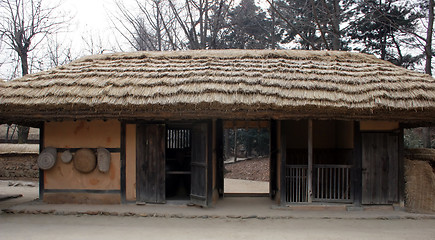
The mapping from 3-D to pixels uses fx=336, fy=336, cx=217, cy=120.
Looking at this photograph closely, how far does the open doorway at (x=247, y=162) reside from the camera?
11337 millimetres

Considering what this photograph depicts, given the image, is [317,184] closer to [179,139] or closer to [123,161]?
[179,139]

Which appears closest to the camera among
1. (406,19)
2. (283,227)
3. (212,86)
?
(283,227)

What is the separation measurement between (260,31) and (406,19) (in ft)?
23.7

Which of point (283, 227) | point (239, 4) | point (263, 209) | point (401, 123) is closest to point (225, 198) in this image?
point (263, 209)

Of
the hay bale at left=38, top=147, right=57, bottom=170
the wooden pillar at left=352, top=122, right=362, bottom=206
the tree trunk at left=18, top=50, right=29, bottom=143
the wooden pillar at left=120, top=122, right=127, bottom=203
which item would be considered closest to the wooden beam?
the wooden pillar at left=352, top=122, right=362, bottom=206

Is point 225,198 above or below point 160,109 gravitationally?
below

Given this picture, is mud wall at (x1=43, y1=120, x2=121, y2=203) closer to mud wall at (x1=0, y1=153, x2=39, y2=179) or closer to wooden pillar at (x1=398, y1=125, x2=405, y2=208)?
wooden pillar at (x1=398, y1=125, x2=405, y2=208)

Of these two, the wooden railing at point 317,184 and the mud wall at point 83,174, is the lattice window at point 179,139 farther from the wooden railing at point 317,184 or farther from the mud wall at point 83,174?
the wooden railing at point 317,184

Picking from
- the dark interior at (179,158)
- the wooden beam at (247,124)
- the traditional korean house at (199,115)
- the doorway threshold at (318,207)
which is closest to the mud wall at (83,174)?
the traditional korean house at (199,115)

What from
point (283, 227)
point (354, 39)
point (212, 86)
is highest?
point (354, 39)

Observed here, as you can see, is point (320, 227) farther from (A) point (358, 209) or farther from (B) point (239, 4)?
(B) point (239, 4)

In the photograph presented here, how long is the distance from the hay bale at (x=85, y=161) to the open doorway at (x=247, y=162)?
333cm

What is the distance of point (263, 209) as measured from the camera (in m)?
6.82

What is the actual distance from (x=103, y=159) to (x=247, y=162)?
1081 cm
